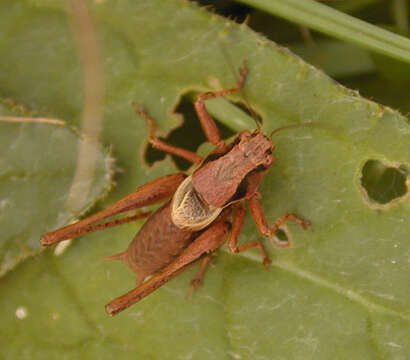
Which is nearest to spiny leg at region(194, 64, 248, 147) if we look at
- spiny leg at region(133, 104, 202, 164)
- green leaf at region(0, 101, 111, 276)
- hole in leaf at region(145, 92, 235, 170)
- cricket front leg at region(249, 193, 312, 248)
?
spiny leg at region(133, 104, 202, 164)

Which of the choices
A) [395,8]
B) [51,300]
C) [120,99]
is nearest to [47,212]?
[51,300]

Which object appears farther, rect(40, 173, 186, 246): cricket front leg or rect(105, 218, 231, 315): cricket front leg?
rect(40, 173, 186, 246): cricket front leg

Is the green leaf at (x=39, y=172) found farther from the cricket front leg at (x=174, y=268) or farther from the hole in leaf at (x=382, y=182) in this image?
the hole in leaf at (x=382, y=182)

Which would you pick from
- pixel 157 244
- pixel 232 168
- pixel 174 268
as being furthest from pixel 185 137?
pixel 174 268

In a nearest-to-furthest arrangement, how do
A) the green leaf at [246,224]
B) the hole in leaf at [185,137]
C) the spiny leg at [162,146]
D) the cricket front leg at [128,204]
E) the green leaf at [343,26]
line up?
the green leaf at [246,224] → the green leaf at [343,26] → the cricket front leg at [128,204] → the spiny leg at [162,146] → the hole in leaf at [185,137]

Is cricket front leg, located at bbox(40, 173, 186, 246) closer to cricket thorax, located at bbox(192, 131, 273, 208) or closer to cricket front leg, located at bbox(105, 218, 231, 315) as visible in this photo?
cricket thorax, located at bbox(192, 131, 273, 208)

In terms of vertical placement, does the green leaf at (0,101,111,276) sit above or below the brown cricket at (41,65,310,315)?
above

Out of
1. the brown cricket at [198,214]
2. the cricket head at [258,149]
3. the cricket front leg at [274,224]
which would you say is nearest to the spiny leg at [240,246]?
the brown cricket at [198,214]

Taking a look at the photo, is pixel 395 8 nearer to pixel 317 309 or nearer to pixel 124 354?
pixel 317 309
